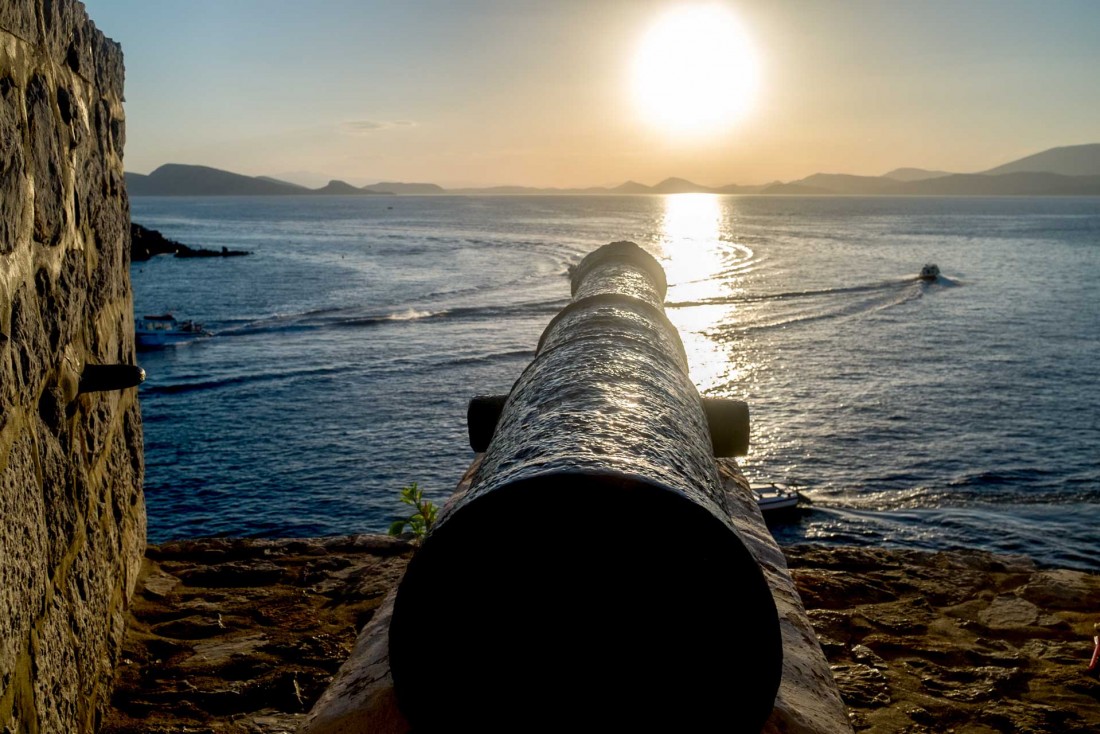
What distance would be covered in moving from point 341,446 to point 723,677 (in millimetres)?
23283

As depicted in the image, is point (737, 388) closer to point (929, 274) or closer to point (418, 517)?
point (418, 517)

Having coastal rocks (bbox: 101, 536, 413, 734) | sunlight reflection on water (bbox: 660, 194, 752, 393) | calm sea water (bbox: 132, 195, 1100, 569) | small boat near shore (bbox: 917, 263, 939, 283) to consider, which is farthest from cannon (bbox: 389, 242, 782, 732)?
small boat near shore (bbox: 917, 263, 939, 283)

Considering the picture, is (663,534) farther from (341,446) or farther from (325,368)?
(325,368)

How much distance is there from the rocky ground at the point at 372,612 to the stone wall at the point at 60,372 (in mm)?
369

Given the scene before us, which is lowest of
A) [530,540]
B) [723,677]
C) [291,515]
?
[291,515]

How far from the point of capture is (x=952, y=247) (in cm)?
8619

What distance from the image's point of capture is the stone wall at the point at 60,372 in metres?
2.89

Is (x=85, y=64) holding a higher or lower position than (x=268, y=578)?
higher

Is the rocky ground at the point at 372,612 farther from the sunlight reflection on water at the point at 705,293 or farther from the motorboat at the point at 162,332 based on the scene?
the motorboat at the point at 162,332

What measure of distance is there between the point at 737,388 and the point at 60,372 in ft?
93.2

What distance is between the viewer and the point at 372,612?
577 cm

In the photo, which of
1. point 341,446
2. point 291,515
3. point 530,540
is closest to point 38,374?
point 530,540

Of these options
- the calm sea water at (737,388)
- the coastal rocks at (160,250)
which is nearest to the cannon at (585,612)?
the calm sea water at (737,388)

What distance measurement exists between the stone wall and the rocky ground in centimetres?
37
